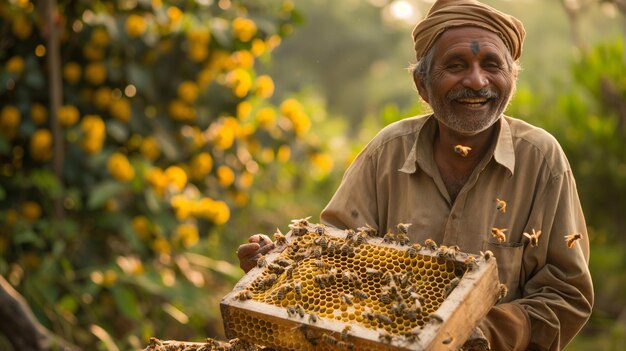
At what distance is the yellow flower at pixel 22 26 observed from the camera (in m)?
5.21

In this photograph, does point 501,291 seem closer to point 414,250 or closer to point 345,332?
point 414,250

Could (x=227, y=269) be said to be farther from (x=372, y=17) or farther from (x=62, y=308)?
(x=372, y=17)

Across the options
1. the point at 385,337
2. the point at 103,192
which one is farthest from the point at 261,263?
the point at 103,192

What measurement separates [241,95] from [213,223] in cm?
79

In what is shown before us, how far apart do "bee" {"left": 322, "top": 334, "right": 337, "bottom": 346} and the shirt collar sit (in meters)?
0.87

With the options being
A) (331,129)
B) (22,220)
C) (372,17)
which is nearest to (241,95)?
(22,220)

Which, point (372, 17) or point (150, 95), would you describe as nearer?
point (150, 95)

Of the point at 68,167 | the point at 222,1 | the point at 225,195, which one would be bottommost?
the point at 225,195

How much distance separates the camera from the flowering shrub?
5.24 metres

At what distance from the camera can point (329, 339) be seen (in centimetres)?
260

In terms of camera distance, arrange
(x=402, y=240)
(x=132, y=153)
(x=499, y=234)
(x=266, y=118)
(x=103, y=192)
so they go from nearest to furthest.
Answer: (x=402, y=240) < (x=499, y=234) < (x=103, y=192) < (x=132, y=153) < (x=266, y=118)

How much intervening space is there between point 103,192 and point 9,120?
0.63 m

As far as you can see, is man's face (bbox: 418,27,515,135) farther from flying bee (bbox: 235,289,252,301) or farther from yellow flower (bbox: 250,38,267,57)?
yellow flower (bbox: 250,38,267,57)

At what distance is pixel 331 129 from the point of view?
9328 mm
